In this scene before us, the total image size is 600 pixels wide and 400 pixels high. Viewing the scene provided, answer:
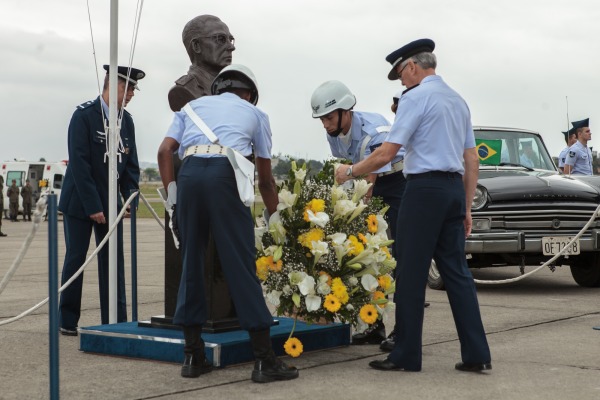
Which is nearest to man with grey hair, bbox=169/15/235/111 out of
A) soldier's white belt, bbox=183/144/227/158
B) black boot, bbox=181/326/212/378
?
soldier's white belt, bbox=183/144/227/158

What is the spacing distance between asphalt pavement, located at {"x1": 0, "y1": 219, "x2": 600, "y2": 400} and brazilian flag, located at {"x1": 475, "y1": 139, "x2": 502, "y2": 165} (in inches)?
104

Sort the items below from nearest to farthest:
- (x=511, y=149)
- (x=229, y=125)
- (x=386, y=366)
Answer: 1. (x=229, y=125)
2. (x=386, y=366)
3. (x=511, y=149)

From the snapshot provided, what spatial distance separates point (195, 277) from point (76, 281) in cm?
205

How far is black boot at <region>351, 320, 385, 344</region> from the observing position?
6605 millimetres

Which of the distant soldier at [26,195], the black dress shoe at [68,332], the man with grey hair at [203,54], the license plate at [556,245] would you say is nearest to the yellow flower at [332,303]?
the man with grey hair at [203,54]

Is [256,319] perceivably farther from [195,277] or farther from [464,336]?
[464,336]

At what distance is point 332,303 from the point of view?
5.63 metres

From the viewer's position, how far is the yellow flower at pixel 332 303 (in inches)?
221

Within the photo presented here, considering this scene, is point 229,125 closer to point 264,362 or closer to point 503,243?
point 264,362

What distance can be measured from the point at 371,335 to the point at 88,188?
2277 millimetres

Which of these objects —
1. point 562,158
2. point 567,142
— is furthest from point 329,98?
point 562,158

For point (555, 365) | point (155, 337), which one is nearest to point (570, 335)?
point (555, 365)

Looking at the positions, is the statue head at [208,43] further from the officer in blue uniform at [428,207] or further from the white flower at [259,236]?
the officer in blue uniform at [428,207]

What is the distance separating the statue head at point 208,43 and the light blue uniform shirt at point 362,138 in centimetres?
96
